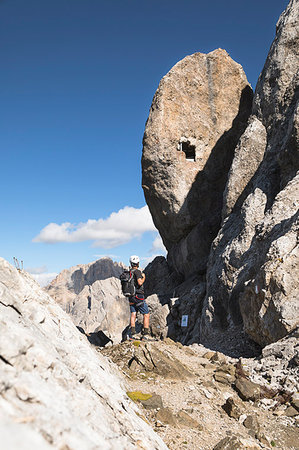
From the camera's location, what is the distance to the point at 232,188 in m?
19.2

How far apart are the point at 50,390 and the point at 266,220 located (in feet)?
39.3

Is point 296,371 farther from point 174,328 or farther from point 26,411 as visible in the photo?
point 174,328

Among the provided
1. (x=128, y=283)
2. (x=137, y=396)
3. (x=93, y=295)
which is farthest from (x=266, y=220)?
(x=93, y=295)

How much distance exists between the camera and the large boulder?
10461 mm

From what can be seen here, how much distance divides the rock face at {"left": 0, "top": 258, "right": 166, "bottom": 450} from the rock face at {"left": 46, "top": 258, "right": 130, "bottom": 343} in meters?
64.0

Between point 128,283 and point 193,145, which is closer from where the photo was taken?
point 128,283

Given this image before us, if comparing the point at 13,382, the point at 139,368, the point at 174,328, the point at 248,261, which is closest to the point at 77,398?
the point at 13,382

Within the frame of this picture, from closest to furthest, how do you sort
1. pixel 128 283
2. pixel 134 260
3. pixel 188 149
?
pixel 128 283, pixel 134 260, pixel 188 149

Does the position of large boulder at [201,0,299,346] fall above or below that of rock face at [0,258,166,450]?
above

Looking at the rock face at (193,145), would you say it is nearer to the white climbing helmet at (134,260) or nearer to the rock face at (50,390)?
the white climbing helmet at (134,260)

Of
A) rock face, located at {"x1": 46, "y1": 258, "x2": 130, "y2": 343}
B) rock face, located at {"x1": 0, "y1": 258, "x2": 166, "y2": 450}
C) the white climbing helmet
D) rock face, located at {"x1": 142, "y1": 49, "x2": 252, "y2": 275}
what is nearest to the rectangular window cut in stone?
rock face, located at {"x1": 142, "y1": 49, "x2": 252, "y2": 275}

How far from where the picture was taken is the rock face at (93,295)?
6959 centimetres

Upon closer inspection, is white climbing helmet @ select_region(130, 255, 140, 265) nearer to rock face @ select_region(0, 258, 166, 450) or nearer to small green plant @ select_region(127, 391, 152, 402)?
small green plant @ select_region(127, 391, 152, 402)

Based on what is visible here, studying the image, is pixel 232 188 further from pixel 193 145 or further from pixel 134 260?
pixel 134 260
